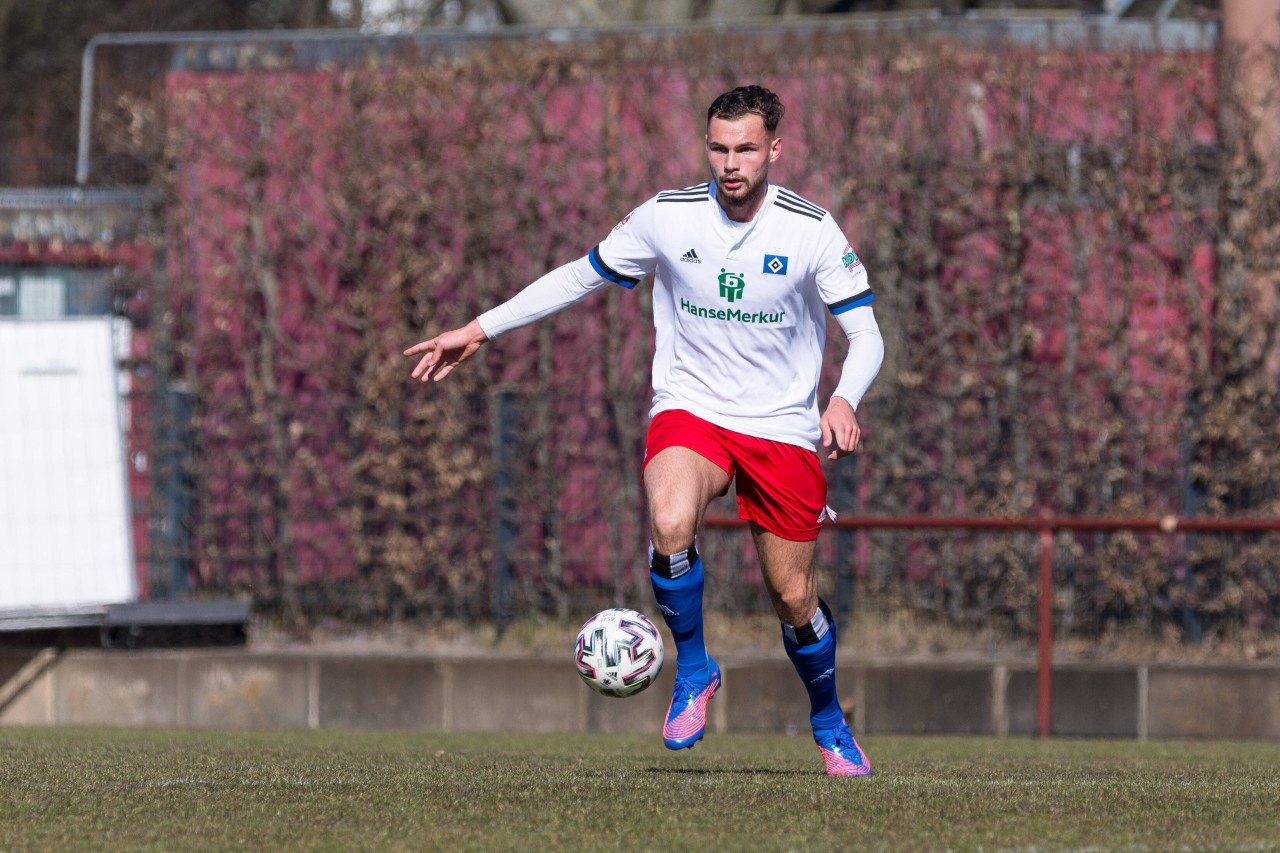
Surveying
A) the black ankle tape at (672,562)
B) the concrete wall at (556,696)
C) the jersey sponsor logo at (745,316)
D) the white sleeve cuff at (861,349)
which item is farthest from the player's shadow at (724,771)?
the concrete wall at (556,696)

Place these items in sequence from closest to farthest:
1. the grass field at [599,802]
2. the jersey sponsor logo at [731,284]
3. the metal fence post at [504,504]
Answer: the grass field at [599,802], the jersey sponsor logo at [731,284], the metal fence post at [504,504]

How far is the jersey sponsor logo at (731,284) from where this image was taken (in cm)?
672

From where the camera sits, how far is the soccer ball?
21.5ft

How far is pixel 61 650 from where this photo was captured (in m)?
12.4

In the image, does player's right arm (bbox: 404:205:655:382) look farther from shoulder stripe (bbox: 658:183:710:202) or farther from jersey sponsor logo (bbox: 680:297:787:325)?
jersey sponsor logo (bbox: 680:297:787:325)

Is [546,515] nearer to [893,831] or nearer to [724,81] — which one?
[724,81]

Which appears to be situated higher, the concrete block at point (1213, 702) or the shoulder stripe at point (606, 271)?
the shoulder stripe at point (606, 271)

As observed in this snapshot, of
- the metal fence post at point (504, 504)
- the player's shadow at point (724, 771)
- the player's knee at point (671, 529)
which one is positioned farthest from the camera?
the metal fence post at point (504, 504)

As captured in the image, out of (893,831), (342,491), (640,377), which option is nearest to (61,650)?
(342,491)

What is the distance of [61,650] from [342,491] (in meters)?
2.20

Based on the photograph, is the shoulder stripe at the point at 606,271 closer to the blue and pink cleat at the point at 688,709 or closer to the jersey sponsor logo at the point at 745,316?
the jersey sponsor logo at the point at 745,316

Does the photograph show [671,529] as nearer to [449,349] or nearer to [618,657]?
[618,657]

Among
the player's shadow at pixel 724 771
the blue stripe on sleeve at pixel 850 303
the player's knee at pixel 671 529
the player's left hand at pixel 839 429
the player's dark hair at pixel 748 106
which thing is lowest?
the player's shadow at pixel 724 771

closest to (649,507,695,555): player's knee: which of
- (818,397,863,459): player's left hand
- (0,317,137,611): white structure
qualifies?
(818,397,863,459): player's left hand
